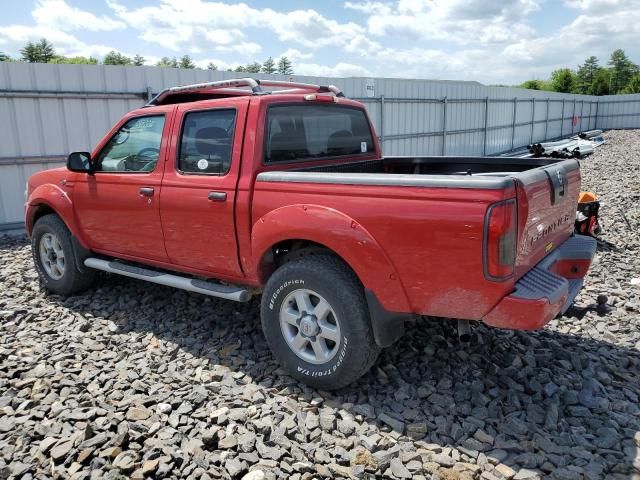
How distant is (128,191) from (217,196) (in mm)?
1154

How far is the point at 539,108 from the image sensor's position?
27.0m

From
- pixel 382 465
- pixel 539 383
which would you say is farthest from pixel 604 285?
pixel 382 465

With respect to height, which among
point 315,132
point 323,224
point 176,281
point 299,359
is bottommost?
point 299,359

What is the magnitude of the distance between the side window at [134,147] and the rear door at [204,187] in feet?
0.86

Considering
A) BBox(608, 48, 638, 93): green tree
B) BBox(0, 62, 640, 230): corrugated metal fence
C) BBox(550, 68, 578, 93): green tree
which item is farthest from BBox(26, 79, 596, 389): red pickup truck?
BBox(608, 48, 638, 93): green tree

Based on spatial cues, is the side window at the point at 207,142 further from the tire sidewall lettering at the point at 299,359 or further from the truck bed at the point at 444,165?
the tire sidewall lettering at the point at 299,359

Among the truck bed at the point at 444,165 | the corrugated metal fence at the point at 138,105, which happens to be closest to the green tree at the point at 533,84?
the corrugated metal fence at the point at 138,105

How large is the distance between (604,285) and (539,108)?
24.1 m

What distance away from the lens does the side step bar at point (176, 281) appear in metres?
3.98

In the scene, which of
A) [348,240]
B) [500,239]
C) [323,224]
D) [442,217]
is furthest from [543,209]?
[323,224]

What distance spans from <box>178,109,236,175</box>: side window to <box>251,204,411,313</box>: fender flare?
0.77m

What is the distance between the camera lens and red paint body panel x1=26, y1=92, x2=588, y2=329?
2.88 metres

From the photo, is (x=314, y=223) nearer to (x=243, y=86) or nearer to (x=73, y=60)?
(x=243, y=86)

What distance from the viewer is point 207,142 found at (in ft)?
13.7
